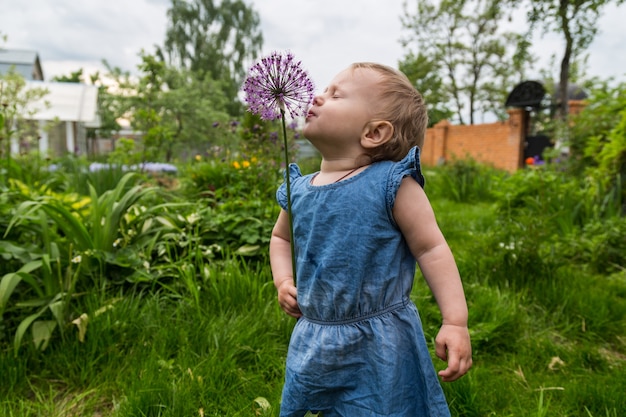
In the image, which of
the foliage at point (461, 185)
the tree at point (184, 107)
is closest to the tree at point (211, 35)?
the tree at point (184, 107)

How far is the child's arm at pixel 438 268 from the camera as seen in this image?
1006 millimetres

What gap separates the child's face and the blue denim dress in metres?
0.10

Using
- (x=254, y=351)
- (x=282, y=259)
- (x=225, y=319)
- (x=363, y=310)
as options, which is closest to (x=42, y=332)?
(x=225, y=319)

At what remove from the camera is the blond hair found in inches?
42.8

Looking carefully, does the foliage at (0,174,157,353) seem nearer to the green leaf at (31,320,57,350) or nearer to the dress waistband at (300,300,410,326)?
the green leaf at (31,320,57,350)

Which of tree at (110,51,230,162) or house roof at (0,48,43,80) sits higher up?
house roof at (0,48,43,80)

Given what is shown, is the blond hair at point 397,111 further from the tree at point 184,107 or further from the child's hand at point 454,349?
the tree at point 184,107

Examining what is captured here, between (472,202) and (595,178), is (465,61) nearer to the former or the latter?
(472,202)

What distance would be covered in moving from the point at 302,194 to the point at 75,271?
169 centimetres

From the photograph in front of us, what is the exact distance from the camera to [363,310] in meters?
1.07

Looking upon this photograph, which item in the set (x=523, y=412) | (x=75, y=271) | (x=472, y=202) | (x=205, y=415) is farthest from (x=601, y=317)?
(x=472, y=202)

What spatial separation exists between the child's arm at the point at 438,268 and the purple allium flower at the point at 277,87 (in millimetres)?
300

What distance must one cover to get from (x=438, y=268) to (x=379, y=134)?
1.08 feet

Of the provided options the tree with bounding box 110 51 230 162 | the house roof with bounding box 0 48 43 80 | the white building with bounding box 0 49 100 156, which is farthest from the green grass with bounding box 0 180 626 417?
the house roof with bounding box 0 48 43 80
